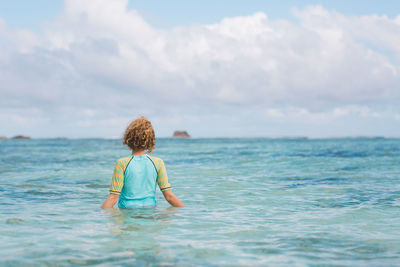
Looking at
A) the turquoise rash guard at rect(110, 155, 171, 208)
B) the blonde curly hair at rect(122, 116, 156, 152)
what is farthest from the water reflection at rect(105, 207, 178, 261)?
the blonde curly hair at rect(122, 116, 156, 152)

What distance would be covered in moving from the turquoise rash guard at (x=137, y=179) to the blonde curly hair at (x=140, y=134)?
241 millimetres

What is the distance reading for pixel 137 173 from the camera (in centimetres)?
662

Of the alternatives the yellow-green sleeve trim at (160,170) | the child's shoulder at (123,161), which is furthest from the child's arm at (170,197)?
the child's shoulder at (123,161)

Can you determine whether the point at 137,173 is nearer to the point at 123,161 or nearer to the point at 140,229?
the point at 123,161

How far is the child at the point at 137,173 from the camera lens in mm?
6426

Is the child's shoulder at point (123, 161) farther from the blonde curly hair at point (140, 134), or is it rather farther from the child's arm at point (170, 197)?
the child's arm at point (170, 197)

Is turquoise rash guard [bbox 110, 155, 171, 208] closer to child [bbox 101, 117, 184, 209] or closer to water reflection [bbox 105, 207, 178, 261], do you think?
child [bbox 101, 117, 184, 209]

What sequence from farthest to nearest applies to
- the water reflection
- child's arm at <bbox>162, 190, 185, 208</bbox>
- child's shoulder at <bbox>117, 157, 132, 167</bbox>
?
1. child's arm at <bbox>162, 190, 185, 208</bbox>
2. child's shoulder at <bbox>117, 157, 132, 167</bbox>
3. the water reflection

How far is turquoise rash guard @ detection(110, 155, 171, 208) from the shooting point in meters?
6.56

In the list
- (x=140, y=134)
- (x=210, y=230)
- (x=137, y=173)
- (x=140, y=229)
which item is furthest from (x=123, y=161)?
(x=210, y=230)

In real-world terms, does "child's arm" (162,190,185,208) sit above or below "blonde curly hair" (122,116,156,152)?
below

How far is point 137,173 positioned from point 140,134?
69cm

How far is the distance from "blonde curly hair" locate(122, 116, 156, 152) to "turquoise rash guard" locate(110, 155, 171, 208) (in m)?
0.24

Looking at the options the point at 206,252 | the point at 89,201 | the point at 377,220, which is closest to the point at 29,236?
the point at 206,252
